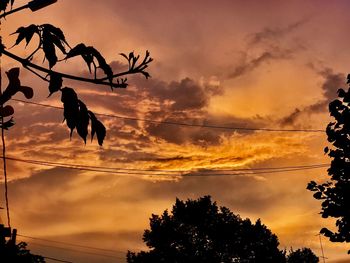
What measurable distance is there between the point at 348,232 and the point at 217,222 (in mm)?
55015

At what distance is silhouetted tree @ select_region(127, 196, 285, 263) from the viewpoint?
63812mm

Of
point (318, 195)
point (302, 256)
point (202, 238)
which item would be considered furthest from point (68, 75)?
point (302, 256)

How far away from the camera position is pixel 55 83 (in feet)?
6.98

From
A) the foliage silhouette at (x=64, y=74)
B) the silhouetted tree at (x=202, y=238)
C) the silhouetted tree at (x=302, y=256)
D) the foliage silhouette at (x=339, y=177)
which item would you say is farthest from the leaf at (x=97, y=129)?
the silhouetted tree at (x=302, y=256)

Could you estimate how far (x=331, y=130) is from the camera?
41.0ft

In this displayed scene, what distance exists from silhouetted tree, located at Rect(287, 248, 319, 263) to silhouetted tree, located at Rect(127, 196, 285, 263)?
527 inches

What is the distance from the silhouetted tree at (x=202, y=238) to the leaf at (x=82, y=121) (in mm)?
62827

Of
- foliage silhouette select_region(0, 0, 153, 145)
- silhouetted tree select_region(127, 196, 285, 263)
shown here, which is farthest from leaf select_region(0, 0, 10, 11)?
silhouetted tree select_region(127, 196, 285, 263)

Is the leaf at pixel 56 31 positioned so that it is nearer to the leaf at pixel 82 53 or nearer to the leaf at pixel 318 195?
the leaf at pixel 82 53

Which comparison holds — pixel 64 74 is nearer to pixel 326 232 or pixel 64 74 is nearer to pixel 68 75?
pixel 68 75

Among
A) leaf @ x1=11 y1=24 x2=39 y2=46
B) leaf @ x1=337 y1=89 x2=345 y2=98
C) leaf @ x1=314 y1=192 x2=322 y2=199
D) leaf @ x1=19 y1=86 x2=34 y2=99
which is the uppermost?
leaf @ x1=337 y1=89 x2=345 y2=98

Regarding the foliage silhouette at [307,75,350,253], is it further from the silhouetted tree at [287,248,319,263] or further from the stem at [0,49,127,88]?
the silhouetted tree at [287,248,319,263]

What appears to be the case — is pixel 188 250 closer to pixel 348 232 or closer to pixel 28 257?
pixel 348 232

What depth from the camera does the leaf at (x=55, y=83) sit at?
2104 mm
